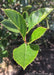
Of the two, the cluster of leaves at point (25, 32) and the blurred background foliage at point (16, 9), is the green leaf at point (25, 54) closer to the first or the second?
the cluster of leaves at point (25, 32)

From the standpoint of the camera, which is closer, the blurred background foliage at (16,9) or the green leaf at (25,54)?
the green leaf at (25,54)

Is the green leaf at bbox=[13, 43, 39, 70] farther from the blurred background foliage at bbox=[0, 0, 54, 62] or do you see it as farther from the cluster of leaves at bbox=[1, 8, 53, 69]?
the blurred background foliage at bbox=[0, 0, 54, 62]

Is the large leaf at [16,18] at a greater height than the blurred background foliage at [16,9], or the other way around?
the large leaf at [16,18]

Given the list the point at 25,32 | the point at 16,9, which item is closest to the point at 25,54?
the point at 25,32

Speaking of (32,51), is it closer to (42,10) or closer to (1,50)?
(42,10)

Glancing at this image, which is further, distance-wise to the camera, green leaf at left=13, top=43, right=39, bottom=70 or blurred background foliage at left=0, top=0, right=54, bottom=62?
blurred background foliage at left=0, top=0, right=54, bottom=62

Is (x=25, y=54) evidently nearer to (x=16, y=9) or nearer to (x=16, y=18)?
(x=16, y=18)

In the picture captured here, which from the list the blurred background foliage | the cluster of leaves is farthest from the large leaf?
the blurred background foliage

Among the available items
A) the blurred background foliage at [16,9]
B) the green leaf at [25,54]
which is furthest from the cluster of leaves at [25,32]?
the blurred background foliage at [16,9]

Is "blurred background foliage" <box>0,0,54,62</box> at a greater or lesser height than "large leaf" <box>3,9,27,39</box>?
lesser

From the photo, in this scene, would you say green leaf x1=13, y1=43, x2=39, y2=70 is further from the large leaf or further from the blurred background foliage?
the blurred background foliage
